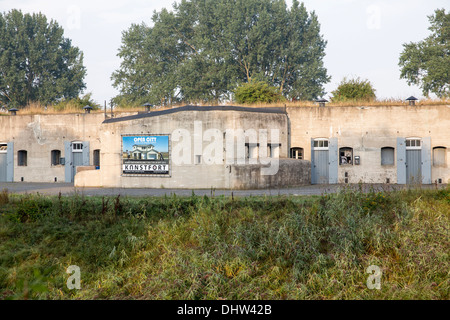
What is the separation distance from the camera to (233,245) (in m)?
8.80

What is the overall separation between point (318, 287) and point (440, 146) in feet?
55.6

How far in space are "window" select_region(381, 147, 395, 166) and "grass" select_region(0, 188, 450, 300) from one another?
1047 centimetres

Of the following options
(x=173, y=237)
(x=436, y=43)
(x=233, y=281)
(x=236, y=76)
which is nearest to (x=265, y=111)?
(x=173, y=237)

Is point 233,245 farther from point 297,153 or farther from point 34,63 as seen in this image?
point 34,63

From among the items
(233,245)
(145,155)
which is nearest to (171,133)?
(145,155)

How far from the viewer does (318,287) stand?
7480mm

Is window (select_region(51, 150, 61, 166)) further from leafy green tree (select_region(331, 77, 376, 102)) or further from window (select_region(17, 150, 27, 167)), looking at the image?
leafy green tree (select_region(331, 77, 376, 102))

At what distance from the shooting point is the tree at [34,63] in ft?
142

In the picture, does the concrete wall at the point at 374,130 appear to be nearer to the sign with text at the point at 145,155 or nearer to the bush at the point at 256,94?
the bush at the point at 256,94

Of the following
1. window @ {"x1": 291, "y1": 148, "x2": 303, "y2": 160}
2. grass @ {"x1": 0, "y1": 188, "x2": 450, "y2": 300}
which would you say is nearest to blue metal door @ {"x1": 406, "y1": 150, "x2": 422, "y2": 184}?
window @ {"x1": 291, "y1": 148, "x2": 303, "y2": 160}

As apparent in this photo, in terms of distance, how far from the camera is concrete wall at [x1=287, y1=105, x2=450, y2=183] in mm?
21281

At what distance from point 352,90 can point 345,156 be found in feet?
28.2

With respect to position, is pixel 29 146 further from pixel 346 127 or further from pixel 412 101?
pixel 412 101

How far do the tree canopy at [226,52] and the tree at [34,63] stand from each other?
7528 mm
